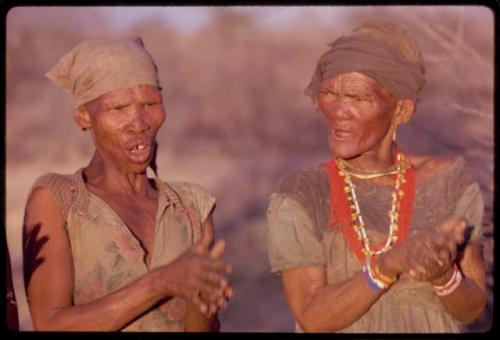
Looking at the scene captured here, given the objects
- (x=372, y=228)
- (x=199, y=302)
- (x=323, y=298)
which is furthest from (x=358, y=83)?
(x=199, y=302)

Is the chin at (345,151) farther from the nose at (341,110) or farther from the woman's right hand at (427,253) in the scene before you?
the woman's right hand at (427,253)

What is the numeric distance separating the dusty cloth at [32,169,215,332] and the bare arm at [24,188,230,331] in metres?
0.03

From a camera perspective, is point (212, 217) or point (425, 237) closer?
point (425, 237)

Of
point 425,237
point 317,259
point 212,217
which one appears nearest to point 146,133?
point 212,217

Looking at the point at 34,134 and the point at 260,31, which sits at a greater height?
the point at 260,31

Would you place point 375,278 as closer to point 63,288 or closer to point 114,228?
point 114,228

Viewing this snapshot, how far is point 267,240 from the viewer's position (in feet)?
16.5

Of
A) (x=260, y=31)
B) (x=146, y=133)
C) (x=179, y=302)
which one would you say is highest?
(x=260, y=31)

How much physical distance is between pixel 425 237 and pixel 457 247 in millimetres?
243

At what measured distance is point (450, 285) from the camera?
4.87m

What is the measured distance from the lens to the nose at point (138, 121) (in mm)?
4949

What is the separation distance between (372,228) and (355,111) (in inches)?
18.4

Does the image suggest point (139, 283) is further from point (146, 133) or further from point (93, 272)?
point (146, 133)

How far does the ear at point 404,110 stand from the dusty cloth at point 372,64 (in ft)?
0.08
